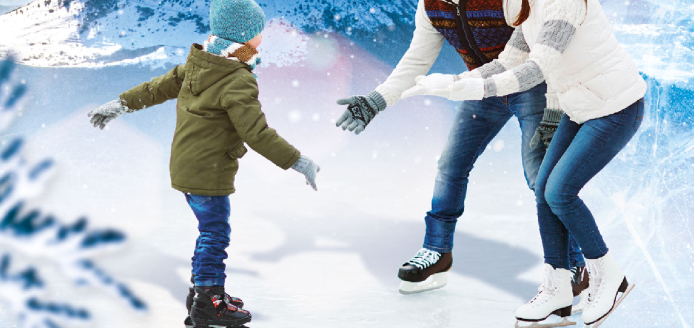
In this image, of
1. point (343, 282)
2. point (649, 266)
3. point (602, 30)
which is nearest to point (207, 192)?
point (343, 282)

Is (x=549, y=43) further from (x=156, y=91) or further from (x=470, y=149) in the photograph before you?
(x=156, y=91)

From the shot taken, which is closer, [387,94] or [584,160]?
[584,160]

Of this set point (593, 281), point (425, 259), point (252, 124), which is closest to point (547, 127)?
point (593, 281)

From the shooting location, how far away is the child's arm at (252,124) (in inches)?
106

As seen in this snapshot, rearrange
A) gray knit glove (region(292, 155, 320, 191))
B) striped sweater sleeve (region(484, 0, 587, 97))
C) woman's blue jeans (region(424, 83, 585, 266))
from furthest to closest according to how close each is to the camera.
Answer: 1. woman's blue jeans (region(424, 83, 585, 266))
2. gray knit glove (region(292, 155, 320, 191))
3. striped sweater sleeve (region(484, 0, 587, 97))

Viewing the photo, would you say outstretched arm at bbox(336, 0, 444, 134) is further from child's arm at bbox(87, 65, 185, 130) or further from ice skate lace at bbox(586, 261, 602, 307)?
ice skate lace at bbox(586, 261, 602, 307)

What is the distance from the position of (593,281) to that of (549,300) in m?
0.20

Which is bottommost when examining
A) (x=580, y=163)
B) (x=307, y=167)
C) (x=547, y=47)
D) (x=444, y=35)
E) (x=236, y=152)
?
(x=580, y=163)

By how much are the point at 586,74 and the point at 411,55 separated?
Answer: 3.06ft

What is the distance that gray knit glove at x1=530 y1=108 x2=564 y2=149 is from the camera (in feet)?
9.57

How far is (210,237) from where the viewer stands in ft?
9.35

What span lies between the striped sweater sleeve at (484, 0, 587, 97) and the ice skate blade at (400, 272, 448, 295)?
1.23 m

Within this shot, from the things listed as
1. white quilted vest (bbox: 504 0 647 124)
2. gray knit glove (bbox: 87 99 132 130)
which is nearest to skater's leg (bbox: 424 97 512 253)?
white quilted vest (bbox: 504 0 647 124)

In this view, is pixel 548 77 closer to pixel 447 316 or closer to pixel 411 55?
pixel 411 55
